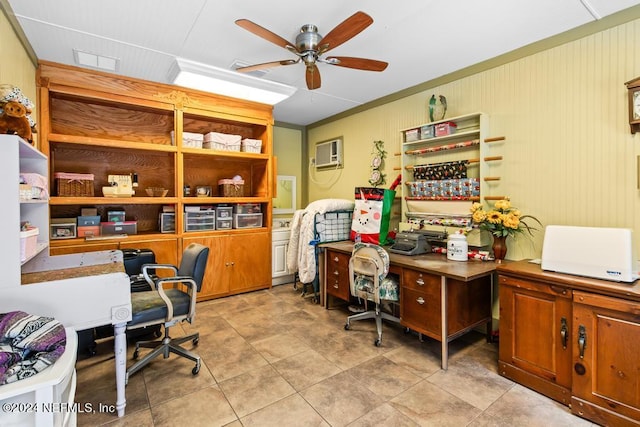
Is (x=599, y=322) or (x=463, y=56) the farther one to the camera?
(x=463, y=56)

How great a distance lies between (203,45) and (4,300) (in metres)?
2.38

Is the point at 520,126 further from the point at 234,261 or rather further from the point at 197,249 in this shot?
the point at 234,261

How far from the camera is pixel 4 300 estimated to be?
149cm

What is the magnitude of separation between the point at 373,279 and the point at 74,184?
3356 mm

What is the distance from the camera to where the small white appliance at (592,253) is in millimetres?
1896

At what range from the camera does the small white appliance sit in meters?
1.90

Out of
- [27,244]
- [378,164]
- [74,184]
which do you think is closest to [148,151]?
[74,184]

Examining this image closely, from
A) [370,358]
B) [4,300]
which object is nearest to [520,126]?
[370,358]

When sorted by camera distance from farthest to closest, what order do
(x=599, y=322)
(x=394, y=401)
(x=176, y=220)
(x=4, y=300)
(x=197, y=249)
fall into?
(x=176, y=220), (x=197, y=249), (x=394, y=401), (x=599, y=322), (x=4, y=300)

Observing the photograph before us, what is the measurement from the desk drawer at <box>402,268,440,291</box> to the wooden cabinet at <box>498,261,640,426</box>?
48cm

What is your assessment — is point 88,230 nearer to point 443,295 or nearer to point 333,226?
point 333,226

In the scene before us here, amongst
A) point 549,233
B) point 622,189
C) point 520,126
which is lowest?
point 549,233

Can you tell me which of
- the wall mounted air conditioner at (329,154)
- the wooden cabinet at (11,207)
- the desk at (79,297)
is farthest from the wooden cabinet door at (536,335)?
the wall mounted air conditioner at (329,154)

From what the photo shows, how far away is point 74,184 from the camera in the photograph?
333cm
